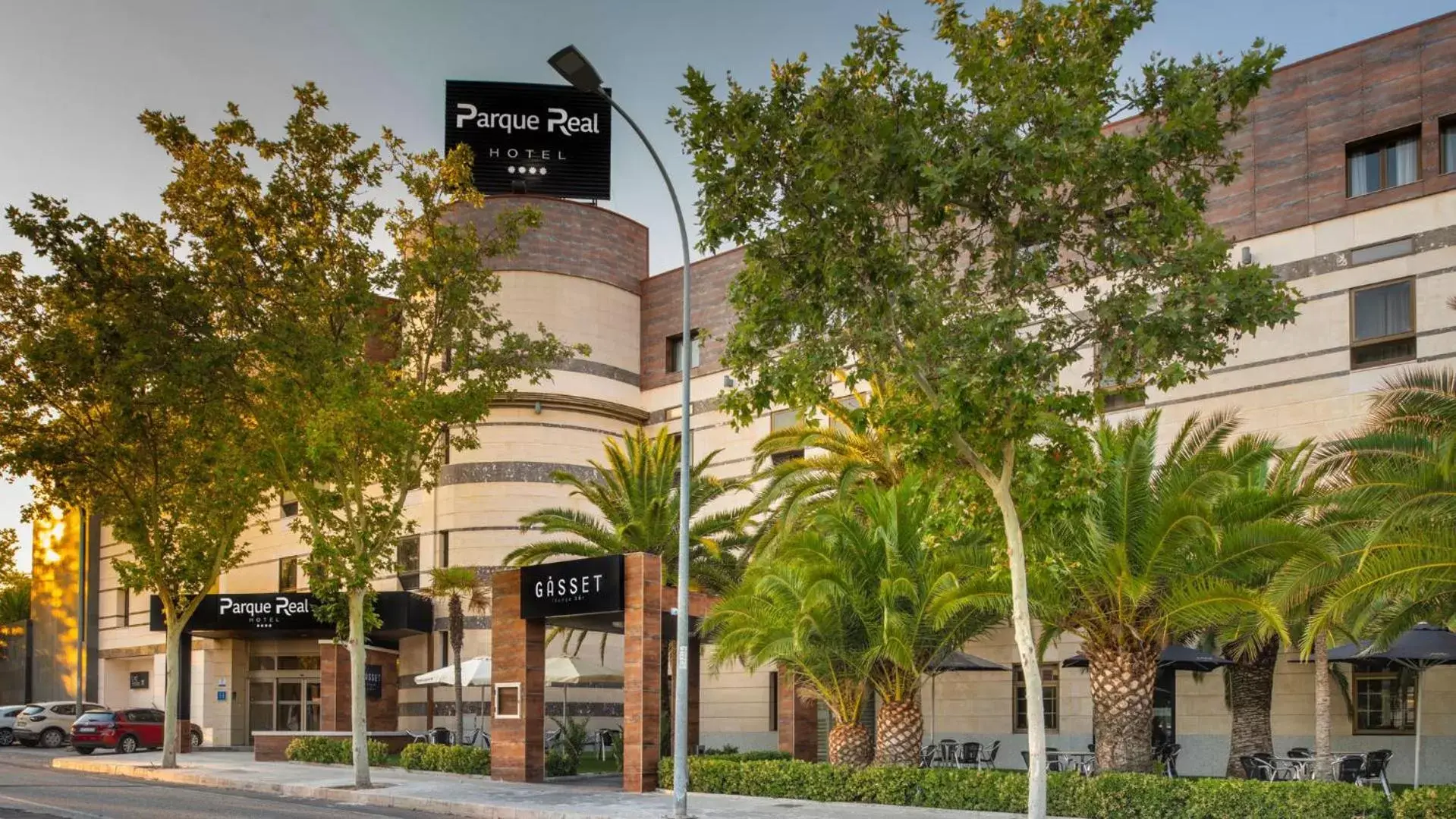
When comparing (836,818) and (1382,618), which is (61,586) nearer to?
(836,818)

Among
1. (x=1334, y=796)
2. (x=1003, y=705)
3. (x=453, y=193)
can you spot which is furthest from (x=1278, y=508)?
(x=453, y=193)

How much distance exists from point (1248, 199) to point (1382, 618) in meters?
12.3

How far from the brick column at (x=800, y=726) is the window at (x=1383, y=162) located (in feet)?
50.6

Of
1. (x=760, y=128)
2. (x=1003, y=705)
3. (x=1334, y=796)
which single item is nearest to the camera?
(x=760, y=128)

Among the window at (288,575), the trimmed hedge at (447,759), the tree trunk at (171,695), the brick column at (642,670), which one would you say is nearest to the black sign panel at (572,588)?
the brick column at (642,670)

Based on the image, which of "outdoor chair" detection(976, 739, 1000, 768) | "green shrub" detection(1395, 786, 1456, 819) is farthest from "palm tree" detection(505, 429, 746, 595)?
"green shrub" detection(1395, 786, 1456, 819)

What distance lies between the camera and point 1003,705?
32.1 m

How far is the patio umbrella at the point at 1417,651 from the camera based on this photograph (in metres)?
20.6

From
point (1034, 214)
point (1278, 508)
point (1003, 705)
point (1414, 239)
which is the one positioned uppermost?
point (1414, 239)

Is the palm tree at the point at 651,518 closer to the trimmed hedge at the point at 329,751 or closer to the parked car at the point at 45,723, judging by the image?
the trimmed hedge at the point at 329,751

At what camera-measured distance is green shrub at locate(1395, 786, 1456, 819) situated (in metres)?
16.0

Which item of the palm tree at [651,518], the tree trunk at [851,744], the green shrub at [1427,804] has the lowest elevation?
the tree trunk at [851,744]

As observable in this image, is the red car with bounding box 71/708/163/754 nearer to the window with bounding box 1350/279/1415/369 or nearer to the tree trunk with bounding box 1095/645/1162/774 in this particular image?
the tree trunk with bounding box 1095/645/1162/774

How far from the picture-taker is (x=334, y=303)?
26.8m
